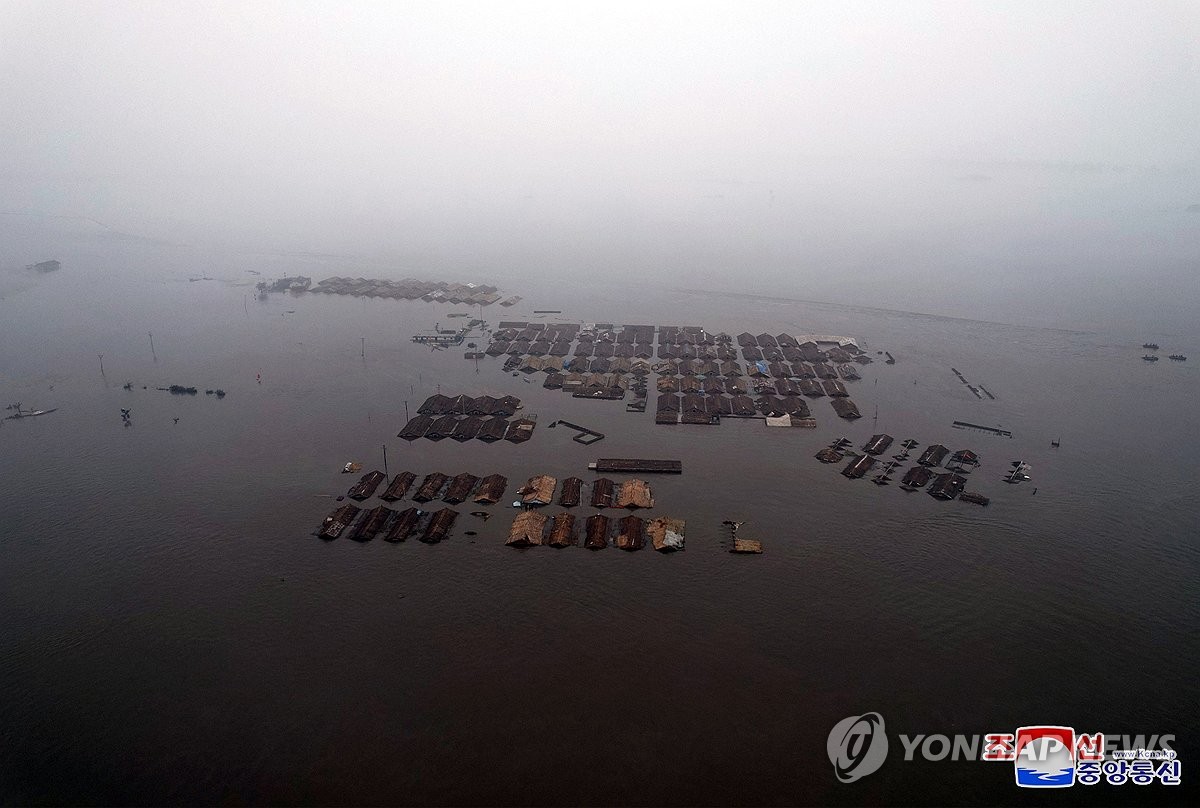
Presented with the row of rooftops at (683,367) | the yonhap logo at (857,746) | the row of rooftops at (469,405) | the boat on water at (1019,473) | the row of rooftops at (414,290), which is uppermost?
the row of rooftops at (414,290)

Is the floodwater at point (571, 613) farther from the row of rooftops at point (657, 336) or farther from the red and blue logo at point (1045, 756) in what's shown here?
the row of rooftops at point (657, 336)

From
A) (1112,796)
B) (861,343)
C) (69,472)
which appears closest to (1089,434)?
(861,343)

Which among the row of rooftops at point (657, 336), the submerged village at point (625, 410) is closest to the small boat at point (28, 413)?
the submerged village at point (625, 410)

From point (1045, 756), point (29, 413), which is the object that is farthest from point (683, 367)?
point (29, 413)

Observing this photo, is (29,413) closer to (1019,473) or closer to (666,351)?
(666,351)

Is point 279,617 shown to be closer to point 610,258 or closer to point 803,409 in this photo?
point 803,409

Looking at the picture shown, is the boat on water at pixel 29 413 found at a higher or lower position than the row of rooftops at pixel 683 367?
lower

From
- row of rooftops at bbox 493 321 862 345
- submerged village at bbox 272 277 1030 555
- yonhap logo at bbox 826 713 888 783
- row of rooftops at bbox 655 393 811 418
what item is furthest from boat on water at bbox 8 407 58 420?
yonhap logo at bbox 826 713 888 783
